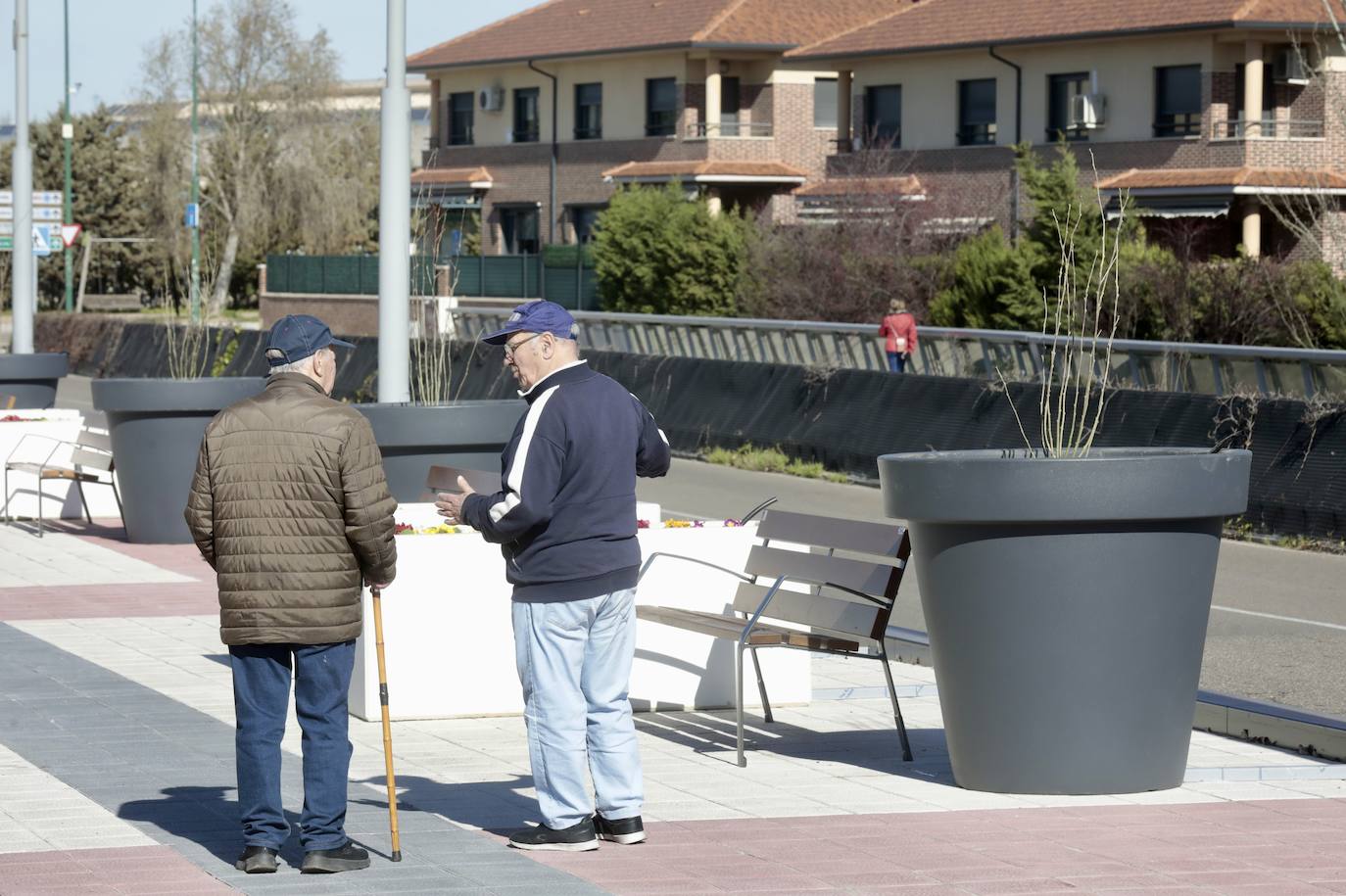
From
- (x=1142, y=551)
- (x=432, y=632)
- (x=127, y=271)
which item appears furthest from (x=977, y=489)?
(x=127, y=271)

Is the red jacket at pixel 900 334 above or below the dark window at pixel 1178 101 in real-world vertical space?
below

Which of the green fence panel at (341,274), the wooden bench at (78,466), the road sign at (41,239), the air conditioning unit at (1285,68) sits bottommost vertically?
the wooden bench at (78,466)

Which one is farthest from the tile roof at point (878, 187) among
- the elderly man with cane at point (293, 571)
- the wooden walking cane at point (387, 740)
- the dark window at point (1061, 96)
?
the elderly man with cane at point (293, 571)

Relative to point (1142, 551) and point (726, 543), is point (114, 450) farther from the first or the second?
point (1142, 551)

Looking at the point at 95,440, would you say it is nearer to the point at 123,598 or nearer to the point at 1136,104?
the point at 123,598

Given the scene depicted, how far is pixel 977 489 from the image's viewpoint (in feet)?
24.5

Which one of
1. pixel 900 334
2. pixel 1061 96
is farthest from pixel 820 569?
pixel 1061 96

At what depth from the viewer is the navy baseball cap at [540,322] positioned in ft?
22.7

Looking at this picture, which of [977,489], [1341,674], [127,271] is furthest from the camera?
[127,271]

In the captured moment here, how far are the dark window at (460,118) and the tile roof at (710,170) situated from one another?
9088 millimetres

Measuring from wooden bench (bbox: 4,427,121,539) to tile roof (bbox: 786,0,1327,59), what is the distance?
32469 mm

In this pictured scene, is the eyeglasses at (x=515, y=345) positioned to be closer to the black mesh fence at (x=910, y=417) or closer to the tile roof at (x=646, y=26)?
the black mesh fence at (x=910, y=417)

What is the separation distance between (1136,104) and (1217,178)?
343 centimetres

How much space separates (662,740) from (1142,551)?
2.46 m
